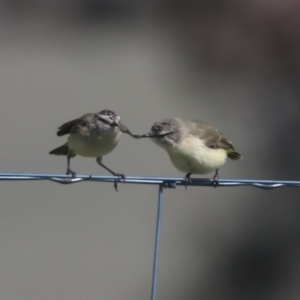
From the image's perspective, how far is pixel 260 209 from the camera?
9.64 m

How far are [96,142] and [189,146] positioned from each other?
2.32 feet

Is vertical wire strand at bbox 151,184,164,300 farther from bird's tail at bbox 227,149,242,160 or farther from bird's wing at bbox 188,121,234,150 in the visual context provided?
bird's tail at bbox 227,149,242,160

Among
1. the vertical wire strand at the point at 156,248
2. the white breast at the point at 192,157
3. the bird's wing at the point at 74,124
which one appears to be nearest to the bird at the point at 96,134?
the bird's wing at the point at 74,124

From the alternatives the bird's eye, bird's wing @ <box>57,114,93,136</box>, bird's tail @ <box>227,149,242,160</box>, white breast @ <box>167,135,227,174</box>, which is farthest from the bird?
bird's tail @ <box>227,149,242,160</box>

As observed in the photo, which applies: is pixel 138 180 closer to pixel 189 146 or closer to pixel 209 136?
pixel 189 146

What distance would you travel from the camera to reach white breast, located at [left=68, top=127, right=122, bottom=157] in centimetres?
577

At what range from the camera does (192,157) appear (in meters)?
5.46

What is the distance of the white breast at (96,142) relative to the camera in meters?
5.77

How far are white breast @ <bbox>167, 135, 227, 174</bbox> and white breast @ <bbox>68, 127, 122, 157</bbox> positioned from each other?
0.49 m

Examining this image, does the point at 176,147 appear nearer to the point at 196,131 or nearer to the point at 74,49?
the point at 196,131

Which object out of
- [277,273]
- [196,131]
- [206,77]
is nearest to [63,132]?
[196,131]

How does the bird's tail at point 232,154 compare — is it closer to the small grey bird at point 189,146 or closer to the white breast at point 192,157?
the small grey bird at point 189,146

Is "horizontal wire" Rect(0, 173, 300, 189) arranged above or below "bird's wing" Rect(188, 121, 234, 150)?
below

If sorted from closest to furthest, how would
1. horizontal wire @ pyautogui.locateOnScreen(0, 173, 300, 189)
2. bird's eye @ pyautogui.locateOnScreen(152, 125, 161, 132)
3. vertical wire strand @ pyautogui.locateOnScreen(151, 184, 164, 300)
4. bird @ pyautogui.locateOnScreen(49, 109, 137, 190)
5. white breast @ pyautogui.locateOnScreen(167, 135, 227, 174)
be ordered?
vertical wire strand @ pyautogui.locateOnScreen(151, 184, 164, 300) < horizontal wire @ pyautogui.locateOnScreen(0, 173, 300, 189) < white breast @ pyautogui.locateOnScreen(167, 135, 227, 174) < bird's eye @ pyautogui.locateOnScreen(152, 125, 161, 132) < bird @ pyautogui.locateOnScreen(49, 109, 137, 190)
